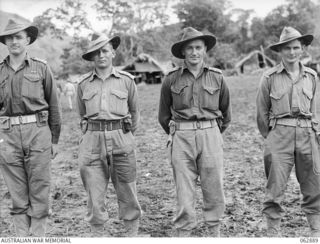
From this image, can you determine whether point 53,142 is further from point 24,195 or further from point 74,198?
point 74,198

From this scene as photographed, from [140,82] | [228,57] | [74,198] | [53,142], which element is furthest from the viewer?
[228,57]

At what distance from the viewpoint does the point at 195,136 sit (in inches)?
163

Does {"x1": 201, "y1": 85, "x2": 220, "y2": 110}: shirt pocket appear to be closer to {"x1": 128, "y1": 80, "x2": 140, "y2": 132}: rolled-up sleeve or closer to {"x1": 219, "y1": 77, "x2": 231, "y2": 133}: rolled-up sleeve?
{"x1": 219, "y1": 77, "x2": 231, "y2": 133}: rolled-up sleeve

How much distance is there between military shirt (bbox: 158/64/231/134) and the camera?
416cm

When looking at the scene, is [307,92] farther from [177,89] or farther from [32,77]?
[32,77]

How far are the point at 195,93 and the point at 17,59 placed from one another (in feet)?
5.84

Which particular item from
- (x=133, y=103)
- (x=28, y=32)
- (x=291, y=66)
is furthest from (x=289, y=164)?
(x=28, y=32)

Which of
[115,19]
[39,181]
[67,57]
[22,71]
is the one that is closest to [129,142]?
[39,181]

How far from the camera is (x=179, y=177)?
13.7 ft

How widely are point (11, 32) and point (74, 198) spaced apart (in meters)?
2.78

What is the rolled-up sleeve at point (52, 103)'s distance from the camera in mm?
4305

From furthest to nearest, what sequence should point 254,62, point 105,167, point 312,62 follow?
point 254,62, point 312,62, point 105,167

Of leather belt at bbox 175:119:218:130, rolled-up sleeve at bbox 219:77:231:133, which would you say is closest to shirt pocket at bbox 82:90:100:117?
leather belt at bbox 175:119:218:130

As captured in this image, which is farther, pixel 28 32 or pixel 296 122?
pixel 28 32
